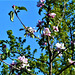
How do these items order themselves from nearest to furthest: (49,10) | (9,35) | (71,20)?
(49,10) < (9,35) < (71,20)

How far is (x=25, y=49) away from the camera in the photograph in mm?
7773

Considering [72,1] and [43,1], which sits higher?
[72,1]

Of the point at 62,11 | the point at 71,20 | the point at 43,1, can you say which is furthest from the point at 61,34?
the point at 71,20

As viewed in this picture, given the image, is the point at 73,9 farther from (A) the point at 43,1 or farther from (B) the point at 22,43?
(A) the point at 43,1

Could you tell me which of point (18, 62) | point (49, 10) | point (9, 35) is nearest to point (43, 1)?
point (49, 10)

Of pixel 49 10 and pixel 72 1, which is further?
pixel 72 1

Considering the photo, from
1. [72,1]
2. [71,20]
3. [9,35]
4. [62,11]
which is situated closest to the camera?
[62,11]

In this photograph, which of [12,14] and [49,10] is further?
[49,10]

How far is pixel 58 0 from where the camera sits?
202 inches

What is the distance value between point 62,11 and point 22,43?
2253 mm

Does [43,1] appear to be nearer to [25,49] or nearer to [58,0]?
[58,0]

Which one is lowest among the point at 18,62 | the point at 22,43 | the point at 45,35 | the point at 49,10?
the point at 18,62

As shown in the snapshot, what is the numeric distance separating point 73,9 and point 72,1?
16.6 inches

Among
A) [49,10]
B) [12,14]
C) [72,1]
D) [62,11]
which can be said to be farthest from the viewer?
[72,1]
